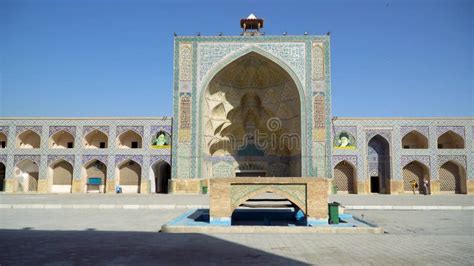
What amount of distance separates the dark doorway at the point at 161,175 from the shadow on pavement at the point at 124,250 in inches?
588

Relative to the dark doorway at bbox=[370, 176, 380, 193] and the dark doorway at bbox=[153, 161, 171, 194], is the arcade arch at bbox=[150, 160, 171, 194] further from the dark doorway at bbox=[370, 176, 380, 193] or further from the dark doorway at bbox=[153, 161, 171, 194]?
the dark doorway at bbox=[370, 176, 380, 193]

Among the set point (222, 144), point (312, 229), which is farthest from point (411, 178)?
point (312, 229)

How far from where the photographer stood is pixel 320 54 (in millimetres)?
19688

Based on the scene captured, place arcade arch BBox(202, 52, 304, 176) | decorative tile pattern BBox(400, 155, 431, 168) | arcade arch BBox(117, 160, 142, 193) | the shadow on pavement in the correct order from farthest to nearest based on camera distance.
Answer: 1. arcade arch BBox(117, 160, 142, 193)
2. arcade arch BBox(202, 52, 304, 176)
3. decorative tile pattern BBox(400, 155, 431, 168)
4. the shadow on pavement

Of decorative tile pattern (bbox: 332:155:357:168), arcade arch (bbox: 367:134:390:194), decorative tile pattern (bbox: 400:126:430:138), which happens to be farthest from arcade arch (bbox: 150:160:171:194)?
→ decorative tile pattern (bbox: 400:126:430:138)

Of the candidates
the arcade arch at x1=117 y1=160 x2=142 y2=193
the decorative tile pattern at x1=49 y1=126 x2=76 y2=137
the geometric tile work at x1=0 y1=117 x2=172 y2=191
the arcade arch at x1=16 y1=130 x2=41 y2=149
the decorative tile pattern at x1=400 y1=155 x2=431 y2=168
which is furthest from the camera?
the arcade arch at x1=117 y1=160 x2=142 y2=193

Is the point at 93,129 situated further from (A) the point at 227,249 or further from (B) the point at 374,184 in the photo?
(A) the point at 227,249

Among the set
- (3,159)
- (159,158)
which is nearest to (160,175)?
(159,158)

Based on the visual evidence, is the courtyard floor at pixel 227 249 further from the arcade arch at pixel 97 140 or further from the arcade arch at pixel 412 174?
the arcade arch at pixel 97 140

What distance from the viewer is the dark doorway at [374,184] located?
20434mm

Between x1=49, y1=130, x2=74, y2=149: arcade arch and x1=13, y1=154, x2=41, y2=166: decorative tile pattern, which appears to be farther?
x1=49, y1=130, x2=74, y2=149: arcade arch

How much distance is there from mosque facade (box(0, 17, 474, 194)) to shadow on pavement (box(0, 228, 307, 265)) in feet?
41.4

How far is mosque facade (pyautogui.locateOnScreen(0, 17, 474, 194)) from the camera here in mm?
19281

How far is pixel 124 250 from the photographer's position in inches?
200
